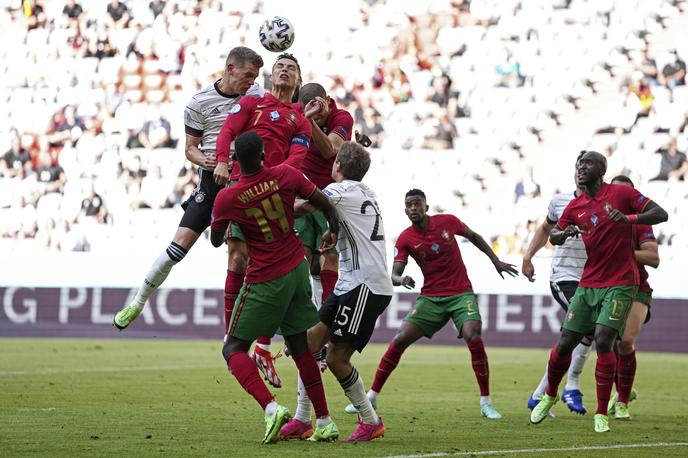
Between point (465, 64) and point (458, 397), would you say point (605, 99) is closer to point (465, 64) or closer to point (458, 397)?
point (465, 64)

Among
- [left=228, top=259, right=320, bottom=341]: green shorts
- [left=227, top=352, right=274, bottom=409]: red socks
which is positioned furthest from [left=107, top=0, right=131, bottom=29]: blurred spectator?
[left=227, top=352, right=274, bottom=409]: red socks

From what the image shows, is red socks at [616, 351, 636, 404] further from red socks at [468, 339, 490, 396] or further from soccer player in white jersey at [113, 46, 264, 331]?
soccer player in white jersey at [113, 46, 264, 331]

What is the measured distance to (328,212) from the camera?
833 centimetres

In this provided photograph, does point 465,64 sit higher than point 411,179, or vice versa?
point 465,64

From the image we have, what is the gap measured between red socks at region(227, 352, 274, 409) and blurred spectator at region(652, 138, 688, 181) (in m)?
15.7

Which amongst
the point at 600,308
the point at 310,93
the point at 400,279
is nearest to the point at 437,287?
the point at 400,279

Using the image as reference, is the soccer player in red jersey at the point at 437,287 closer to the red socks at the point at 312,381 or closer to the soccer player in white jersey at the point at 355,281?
the soccer player in white jersey at the point at 355,281

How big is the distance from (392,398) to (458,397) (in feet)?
2.65

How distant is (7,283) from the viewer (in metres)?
22.3

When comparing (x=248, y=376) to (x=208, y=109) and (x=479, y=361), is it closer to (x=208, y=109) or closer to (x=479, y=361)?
(x=208, y=109)

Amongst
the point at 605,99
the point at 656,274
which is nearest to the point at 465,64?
the point at 605,99

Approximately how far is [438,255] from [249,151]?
4.23 metres

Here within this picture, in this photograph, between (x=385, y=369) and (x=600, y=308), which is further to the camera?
(x=385, y=369)

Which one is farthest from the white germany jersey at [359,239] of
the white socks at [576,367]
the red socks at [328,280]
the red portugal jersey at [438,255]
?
the white socks at [576,367]
